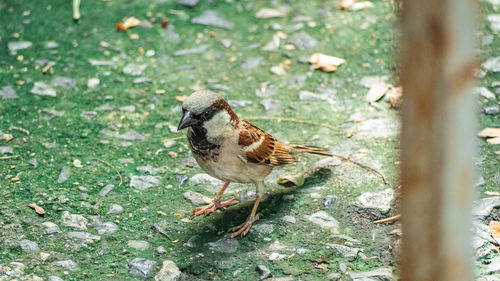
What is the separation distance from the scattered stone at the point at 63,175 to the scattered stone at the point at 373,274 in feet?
8.17

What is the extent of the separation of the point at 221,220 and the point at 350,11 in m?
3.79

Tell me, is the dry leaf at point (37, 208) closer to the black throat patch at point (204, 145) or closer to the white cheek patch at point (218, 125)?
the black throat patch at point (204, 145)

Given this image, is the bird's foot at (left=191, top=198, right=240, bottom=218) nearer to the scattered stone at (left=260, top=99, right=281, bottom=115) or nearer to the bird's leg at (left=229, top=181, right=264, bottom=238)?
the bird's leg at (left=229, top=181, right=264, bottom=238)

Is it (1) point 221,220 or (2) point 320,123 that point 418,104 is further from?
(2) point 320,123

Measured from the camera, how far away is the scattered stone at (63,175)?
5.04 m

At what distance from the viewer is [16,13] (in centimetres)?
725

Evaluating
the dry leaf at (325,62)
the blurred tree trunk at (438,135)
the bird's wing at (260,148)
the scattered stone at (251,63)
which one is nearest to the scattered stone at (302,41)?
the dry leaf at (325,62)

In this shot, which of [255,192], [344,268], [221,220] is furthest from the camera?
[255,192]

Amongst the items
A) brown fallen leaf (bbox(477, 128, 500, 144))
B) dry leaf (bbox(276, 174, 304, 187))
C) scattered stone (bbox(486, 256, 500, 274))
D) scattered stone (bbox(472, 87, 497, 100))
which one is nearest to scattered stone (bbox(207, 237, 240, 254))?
dry leaf (bbox(276, 174, 304, 187))

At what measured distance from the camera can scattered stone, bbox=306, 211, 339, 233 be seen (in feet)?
15.0

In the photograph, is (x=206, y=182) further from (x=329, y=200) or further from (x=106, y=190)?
(x=329, y=200)

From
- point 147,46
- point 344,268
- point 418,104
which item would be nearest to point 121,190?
point 344,268

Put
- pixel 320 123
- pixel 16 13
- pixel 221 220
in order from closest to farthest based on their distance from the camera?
pixel 221 220 → pixel 320 123 → pixel 16 13

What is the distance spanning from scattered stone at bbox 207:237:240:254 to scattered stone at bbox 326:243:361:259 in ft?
2.25
